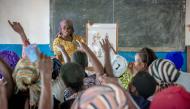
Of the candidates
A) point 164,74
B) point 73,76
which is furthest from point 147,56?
point 73,76

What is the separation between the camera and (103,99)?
35.4 inches

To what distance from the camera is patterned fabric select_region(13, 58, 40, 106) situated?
187 centimetres

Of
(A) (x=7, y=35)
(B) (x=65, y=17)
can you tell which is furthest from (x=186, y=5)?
(A) (x=7, y=35)

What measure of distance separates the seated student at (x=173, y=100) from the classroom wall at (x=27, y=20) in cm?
544

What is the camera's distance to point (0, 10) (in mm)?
6793

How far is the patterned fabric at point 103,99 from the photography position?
0.88 meters

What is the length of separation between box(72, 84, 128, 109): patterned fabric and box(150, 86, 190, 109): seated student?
46 centimetres

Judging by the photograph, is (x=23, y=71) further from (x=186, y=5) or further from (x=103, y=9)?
(x=186, y=5)

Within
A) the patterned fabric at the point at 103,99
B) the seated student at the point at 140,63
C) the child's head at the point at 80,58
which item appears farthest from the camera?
the seated student at the point at 140,63

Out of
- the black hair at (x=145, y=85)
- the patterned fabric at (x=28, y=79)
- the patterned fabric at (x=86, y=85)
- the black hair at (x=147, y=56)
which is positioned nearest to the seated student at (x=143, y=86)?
the black hair at (x=145, y=85)

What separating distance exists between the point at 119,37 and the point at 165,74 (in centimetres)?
428

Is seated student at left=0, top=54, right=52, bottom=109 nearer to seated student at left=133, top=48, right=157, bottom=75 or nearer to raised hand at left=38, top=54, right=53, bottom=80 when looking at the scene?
raised hand at left=38, top=54, right=53, bottom=80

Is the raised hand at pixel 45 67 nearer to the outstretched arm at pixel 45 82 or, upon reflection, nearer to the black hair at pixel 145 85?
the outstretched arm at pixel 45 82

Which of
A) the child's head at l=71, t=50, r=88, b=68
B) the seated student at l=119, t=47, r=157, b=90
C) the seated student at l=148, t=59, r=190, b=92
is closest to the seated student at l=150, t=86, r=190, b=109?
the seated student at l=148, t=59, r=190, b=92
